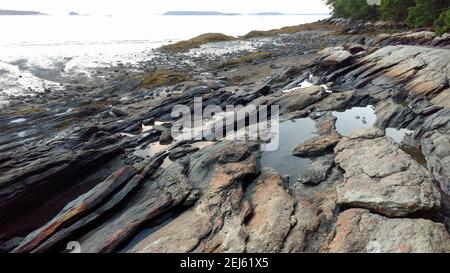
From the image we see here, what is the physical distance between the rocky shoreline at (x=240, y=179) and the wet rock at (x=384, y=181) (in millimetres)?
62

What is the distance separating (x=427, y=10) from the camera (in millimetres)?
55844

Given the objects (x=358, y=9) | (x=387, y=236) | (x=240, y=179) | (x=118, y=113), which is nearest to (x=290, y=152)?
(x=240, y=179)

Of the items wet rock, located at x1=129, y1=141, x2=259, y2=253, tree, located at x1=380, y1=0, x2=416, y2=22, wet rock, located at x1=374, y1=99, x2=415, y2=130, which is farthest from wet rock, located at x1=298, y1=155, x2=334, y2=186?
tree, located at x1=380, y1=0, x2=416, y2=22

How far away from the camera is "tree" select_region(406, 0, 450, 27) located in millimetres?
54156

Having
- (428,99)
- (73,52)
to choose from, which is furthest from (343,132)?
(73,52)

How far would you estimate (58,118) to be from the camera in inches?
1296

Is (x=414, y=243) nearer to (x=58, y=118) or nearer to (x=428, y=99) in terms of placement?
(x=428, y=99)

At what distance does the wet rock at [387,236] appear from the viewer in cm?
1165

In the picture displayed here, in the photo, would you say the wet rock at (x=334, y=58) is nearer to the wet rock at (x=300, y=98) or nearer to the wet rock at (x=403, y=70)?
the wet rock at (x=403, y=70)

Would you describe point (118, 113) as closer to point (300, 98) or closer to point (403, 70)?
point (300, 98)

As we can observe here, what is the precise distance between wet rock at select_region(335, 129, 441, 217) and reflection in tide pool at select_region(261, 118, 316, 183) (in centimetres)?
253

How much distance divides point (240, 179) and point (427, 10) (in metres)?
55.2

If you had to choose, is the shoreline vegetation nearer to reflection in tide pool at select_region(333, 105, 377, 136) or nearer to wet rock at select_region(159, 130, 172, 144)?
reflection in tide pool at select_region(333, 105, 377, 136)
